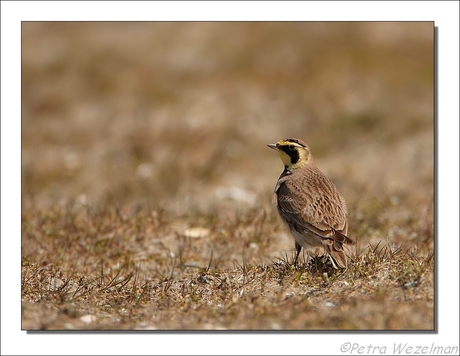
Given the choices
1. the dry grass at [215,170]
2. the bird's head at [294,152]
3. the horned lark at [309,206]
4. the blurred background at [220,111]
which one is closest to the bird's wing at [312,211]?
the horned lark at [309,206]

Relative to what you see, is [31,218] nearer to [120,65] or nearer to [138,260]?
[138,260]

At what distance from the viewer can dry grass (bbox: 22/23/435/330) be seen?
17.0 ft

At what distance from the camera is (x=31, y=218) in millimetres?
8031

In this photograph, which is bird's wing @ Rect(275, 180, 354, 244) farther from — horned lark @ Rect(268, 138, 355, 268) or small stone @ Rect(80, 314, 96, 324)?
small stone @ Rect(80, 314, 96, 324)

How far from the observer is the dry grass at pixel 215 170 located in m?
5.18

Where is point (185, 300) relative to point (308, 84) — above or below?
below

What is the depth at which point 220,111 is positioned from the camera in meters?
15.2

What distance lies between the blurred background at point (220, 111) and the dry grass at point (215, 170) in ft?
0.16

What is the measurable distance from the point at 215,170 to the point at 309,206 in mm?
5480

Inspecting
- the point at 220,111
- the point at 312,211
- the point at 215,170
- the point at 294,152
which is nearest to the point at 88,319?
the point at 312,211

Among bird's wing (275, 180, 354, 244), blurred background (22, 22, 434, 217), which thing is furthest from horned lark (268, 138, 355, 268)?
blurred background (22, 22, 434, 217)

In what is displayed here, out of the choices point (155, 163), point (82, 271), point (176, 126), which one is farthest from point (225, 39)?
point (82, 271)

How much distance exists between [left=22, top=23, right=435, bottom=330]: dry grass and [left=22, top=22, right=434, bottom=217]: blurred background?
48mm

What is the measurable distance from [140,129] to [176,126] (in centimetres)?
71
